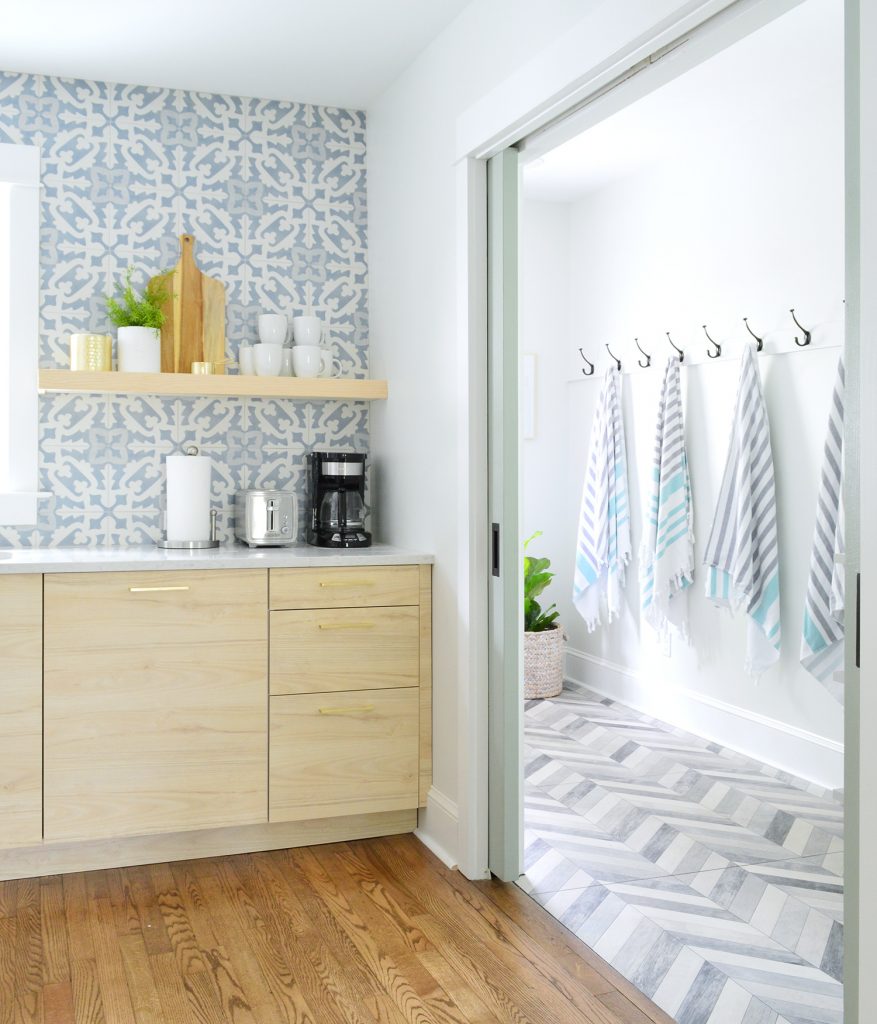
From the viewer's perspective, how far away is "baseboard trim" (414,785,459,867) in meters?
2.87

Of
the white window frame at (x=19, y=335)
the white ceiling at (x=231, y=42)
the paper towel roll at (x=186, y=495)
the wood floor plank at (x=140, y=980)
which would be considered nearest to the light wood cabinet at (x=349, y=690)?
the paper towel roll at (x=186, y=495)

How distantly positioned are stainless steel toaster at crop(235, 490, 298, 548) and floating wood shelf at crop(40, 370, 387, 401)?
341 millimetres

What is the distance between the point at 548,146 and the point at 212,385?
1329 millimetres

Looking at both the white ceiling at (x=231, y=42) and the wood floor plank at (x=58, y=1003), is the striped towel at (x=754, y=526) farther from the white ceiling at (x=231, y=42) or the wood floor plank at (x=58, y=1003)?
the wood floor plank at (x=58, y=1003)

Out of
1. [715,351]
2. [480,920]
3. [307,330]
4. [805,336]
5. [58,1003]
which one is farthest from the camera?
[715,351]

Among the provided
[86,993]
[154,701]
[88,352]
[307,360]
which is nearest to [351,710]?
[154,701]

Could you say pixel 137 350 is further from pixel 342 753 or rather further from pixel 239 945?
pixel 239 945

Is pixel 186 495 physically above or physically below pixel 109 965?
above

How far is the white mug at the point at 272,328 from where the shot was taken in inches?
133

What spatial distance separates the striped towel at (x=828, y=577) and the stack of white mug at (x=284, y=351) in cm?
172

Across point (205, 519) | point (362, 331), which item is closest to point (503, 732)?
point (205, 519)

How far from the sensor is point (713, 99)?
11.8 feet

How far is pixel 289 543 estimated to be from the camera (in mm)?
3297

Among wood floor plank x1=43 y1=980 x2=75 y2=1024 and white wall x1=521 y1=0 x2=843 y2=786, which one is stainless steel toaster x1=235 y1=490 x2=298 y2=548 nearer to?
wood floor plank x1=43 y1=980 x2=75 y2=1024
